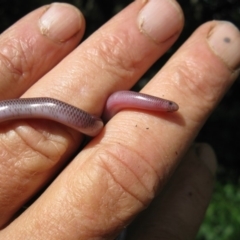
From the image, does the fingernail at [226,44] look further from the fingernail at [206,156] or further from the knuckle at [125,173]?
the knuckle at [125,173]

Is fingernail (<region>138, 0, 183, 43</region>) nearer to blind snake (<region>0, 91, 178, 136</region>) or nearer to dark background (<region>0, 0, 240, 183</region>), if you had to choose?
blind snake (<region>0, 91, 178, 136</region>)

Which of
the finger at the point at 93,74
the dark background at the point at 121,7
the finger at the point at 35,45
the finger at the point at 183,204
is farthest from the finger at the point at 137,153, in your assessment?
the dark background at the point at 121,7

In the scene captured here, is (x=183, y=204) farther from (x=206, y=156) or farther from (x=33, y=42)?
(x=33, y=42)

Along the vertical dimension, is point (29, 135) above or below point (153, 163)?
above

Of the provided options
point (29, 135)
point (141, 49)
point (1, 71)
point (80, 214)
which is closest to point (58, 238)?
point (80, 214)

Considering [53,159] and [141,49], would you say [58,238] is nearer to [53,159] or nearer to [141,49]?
[53,159]

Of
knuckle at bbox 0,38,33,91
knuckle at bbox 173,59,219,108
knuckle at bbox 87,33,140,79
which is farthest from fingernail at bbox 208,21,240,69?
knuckle at bbox 0,38,33,91

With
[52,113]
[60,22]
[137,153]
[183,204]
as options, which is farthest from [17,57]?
[183,204]
